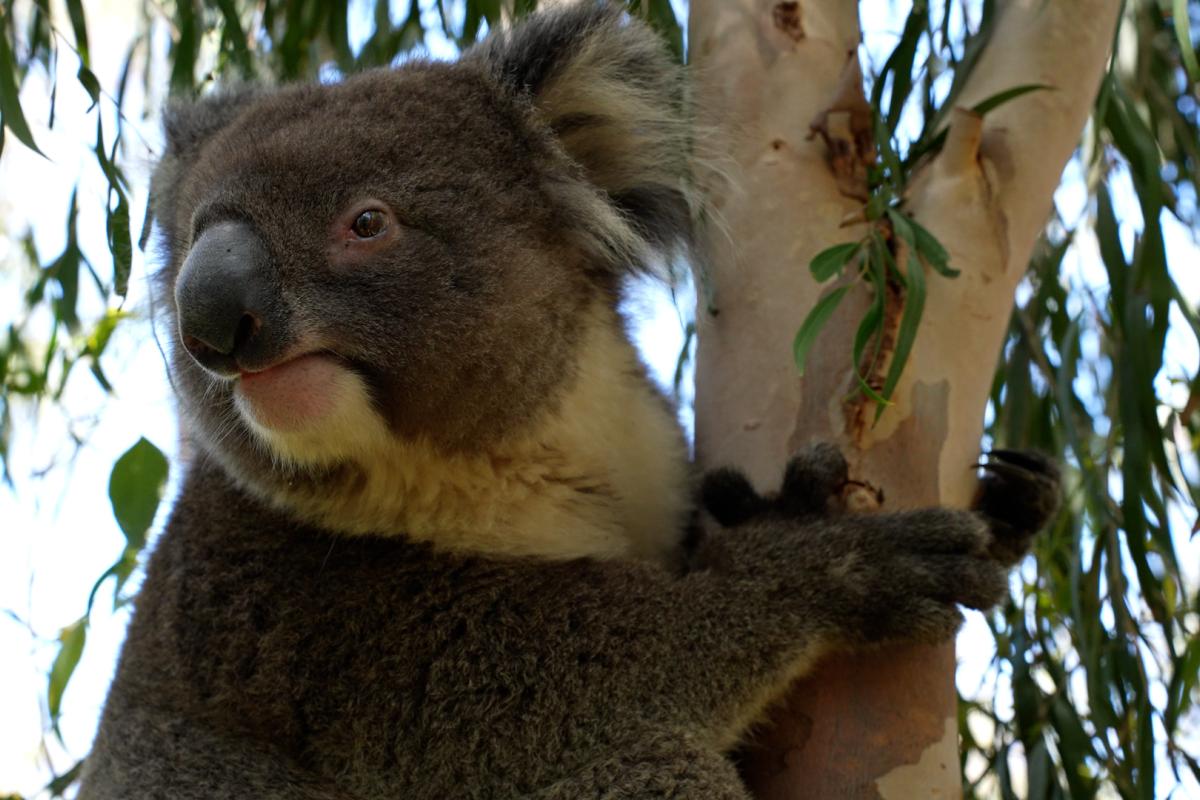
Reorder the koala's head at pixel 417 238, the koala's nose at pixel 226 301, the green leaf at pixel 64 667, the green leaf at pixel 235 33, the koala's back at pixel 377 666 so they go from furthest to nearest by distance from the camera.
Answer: the green leaf at pixel 235 33 < the green leaf at pixel 64 667 < the koala's back at pixel 377 666 < the koala's head at pixel 417 238 < the koala's nose at pixel 226 301

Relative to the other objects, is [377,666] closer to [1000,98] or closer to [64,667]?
[64,667]

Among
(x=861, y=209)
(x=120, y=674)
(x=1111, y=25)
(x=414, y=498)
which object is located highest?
(x=1111, y=25)

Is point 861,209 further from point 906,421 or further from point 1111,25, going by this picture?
point 1111,25

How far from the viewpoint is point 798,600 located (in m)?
2.12

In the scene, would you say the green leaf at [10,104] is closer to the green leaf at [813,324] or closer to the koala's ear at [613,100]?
the koala's ear at [613,100]

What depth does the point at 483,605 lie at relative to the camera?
2234 millimetres

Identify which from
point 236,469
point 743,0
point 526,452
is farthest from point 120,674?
point 743,0

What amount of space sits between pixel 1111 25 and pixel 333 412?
158 cm

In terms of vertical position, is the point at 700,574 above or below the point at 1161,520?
below

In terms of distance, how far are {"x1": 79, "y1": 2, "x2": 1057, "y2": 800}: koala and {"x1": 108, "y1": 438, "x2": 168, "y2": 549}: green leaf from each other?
101mm

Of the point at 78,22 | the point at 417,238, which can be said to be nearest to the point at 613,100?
the point at 417,238

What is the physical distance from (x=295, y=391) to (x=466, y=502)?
1.39 feet

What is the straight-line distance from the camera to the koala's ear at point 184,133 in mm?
2555

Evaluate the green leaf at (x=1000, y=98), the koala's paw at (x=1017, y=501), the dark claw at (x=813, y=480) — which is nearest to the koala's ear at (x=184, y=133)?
the dark claw at (x=813, y=480)
